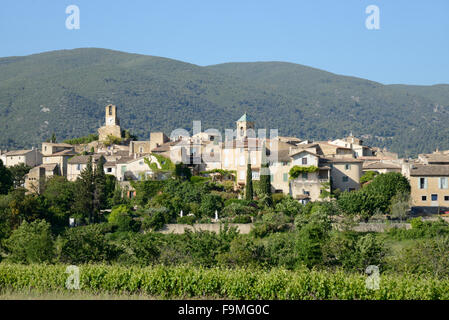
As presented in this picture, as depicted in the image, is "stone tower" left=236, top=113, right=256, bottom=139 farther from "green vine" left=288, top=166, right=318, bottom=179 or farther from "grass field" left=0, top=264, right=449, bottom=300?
"grass field" left=0, top=264, right=449, bottom=300

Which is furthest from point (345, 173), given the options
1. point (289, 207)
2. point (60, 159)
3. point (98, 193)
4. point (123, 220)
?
point (60, 159)

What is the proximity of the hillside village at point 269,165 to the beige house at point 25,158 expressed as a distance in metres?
0.37

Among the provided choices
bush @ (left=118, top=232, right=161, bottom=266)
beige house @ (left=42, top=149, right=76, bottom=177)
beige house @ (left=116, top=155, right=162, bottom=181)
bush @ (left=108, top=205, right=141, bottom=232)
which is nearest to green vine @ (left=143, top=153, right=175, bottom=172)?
beige house @ (left=116, top=155, right=162, bottom=181)

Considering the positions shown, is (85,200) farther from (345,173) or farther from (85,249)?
(345,173)

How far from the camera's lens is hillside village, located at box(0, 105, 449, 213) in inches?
2143

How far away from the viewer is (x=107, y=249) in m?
40.8

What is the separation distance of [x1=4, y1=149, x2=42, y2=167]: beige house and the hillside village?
0.37 meters

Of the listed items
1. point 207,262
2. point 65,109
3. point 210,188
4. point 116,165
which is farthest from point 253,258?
point 65,109

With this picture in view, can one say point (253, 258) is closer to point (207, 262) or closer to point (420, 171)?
point (207, 262)

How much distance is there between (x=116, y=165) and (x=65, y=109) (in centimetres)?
13762

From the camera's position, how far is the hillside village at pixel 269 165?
54.4 metres

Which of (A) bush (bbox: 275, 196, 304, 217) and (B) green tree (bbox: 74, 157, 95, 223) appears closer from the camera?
(A) bush (bbox: 275, 196, 304, 217)

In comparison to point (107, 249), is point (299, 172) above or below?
above

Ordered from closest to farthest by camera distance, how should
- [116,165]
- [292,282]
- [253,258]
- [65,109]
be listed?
1. [292,282]
2. [253,258]
3. [116,165]
4. [65,109]
